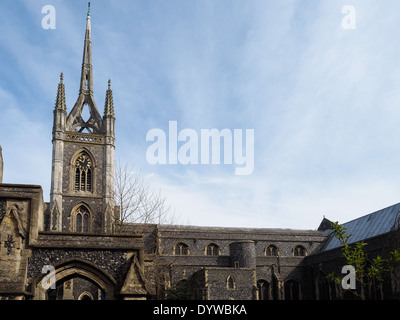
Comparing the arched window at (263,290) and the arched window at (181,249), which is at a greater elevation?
the arched window at (181,249)

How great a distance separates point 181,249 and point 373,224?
1685cm

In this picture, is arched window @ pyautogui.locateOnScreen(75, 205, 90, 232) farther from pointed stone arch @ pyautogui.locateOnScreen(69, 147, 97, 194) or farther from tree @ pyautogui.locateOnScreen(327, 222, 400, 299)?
tree @ pyautogui.locateOnScreen(327, 222, 400, 299)

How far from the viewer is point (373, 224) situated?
36562mm

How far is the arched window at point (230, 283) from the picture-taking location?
1342 inches

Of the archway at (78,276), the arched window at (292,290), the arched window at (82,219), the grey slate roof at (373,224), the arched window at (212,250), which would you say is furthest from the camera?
the arched window at (212,250)

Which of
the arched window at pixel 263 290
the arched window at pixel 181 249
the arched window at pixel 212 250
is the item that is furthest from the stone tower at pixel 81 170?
the arched window at pixel 263 290

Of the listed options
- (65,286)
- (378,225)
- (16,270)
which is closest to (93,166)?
(65,286)

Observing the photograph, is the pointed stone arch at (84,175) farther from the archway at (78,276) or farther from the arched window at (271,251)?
the archway at (78,276)

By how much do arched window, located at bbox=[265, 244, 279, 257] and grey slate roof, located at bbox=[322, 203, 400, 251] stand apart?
17.5ft

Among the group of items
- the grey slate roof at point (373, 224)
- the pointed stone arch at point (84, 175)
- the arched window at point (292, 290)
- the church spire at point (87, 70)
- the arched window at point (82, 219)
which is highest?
the church spire at point (87, 70)

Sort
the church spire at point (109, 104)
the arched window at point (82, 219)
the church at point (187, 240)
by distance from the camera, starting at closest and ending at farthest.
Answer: the church at point (187, 240), the arched window at point (82, 219), the church spire at point (109, 104)

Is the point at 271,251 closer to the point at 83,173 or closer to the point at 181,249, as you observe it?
the point at 181,249
